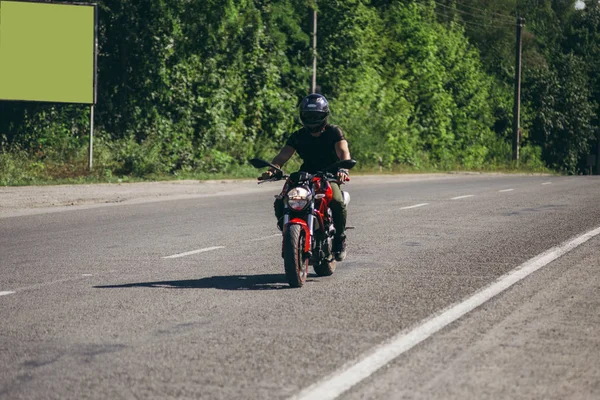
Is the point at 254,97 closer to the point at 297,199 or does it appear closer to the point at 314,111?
the point at 314,111

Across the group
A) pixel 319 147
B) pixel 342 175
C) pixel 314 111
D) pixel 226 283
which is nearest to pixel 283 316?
Answer: pixel 226 283

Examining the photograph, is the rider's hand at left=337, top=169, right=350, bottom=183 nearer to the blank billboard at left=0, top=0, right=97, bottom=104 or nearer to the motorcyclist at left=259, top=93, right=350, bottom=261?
the motorcyclist at left=259, top=93, right=350, bottom=261

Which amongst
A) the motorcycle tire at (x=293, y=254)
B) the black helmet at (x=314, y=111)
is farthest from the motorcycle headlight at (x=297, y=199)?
the black helmet at (x=314, y=111)

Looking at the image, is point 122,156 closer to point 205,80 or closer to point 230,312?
point 205,80

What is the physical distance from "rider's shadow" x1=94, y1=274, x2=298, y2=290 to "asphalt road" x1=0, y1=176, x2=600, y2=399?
18 millimetres

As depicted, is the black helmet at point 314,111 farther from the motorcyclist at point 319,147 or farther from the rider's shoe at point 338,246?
the rider's shoe at point 338,246

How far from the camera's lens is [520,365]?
616 cm

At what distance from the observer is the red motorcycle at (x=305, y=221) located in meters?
9.23

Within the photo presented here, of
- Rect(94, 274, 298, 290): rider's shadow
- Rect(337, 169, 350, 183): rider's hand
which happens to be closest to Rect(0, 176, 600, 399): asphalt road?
Rect(94, 274, 298, 290): rider's shadow

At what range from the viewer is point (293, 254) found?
9164mm

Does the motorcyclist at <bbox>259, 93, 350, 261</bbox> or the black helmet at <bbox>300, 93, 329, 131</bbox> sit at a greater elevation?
the black helmet at <bbox>300, 93, 329, 131</bbox>

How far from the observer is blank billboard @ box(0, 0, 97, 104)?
28312 mm

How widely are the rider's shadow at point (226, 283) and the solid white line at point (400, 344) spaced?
1.79 meters

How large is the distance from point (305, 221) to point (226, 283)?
0.90 meters
